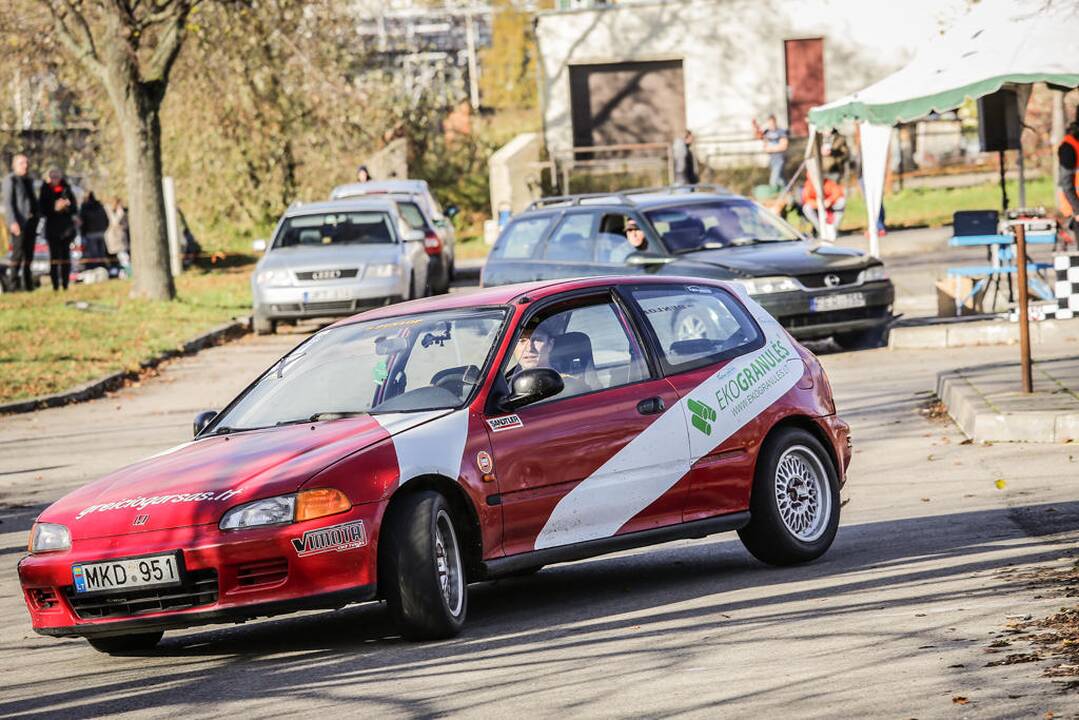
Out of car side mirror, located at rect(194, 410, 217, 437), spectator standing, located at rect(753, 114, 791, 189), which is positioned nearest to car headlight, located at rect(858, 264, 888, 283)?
car side mirror, located at rect(194, 410, 217, 437)

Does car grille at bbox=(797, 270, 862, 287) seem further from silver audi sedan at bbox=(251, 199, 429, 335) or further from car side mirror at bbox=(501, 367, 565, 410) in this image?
car side mirror at bbox=(501, 367, 565, 410)

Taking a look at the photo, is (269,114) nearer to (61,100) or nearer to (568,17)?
(61,100)

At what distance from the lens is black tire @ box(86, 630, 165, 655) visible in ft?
26.3

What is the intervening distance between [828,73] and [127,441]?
3487cm

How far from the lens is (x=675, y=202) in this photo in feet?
64.8

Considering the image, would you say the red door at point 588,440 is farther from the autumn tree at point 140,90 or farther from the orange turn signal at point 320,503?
the autumn tree at point 140,90

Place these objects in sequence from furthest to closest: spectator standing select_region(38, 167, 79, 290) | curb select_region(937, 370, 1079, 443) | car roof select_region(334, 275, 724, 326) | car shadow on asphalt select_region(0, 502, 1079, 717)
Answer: spectator standing select_region(38, 167, 79, 290) → curb select_region(937, 370, 1079, 443) → car roof select_region(334, 275, 724, 326) → car shadow on asphalt select_region(0, 502, 1079, 717)

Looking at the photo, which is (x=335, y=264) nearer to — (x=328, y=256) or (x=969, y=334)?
(x=328, y=256)

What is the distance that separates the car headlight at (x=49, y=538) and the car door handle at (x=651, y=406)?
104 inches

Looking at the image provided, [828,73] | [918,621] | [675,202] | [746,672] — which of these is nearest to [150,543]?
[746,672]

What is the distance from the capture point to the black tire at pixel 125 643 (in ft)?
26.3

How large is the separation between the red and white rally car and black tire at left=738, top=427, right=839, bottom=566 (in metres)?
0.01

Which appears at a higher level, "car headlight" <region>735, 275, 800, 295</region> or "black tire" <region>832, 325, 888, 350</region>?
"car headlight" <region>735, 275, 800, 295</region>

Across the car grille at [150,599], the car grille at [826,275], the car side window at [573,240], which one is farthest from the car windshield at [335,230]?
the car grille at [150,599]
